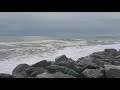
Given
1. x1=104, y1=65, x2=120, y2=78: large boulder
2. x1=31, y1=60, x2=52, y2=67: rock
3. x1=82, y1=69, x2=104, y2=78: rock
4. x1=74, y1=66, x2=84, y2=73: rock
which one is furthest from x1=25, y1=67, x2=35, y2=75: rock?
x1=104, y1=65, x2=120, y2=78: large boulder

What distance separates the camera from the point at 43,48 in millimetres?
4492

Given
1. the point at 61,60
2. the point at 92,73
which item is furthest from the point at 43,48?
the point at 92,73

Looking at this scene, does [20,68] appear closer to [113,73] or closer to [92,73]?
[92,73]

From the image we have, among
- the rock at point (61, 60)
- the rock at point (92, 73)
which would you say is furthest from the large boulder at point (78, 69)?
the rock at point (61, 60)

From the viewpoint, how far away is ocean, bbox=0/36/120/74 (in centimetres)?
376

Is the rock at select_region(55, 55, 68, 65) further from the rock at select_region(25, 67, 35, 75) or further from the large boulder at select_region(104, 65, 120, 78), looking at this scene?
the large boulder at select_region(104, 65, 120, 78)

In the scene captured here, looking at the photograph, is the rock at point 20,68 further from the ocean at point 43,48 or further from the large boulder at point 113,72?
the large boulder at point 113,72

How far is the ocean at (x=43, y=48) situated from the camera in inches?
148

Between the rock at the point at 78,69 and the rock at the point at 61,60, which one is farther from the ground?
the rock at the point at 61,60

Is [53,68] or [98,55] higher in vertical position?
[98,55]

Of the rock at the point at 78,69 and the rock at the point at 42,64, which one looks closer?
the rock at the point at 78,69
